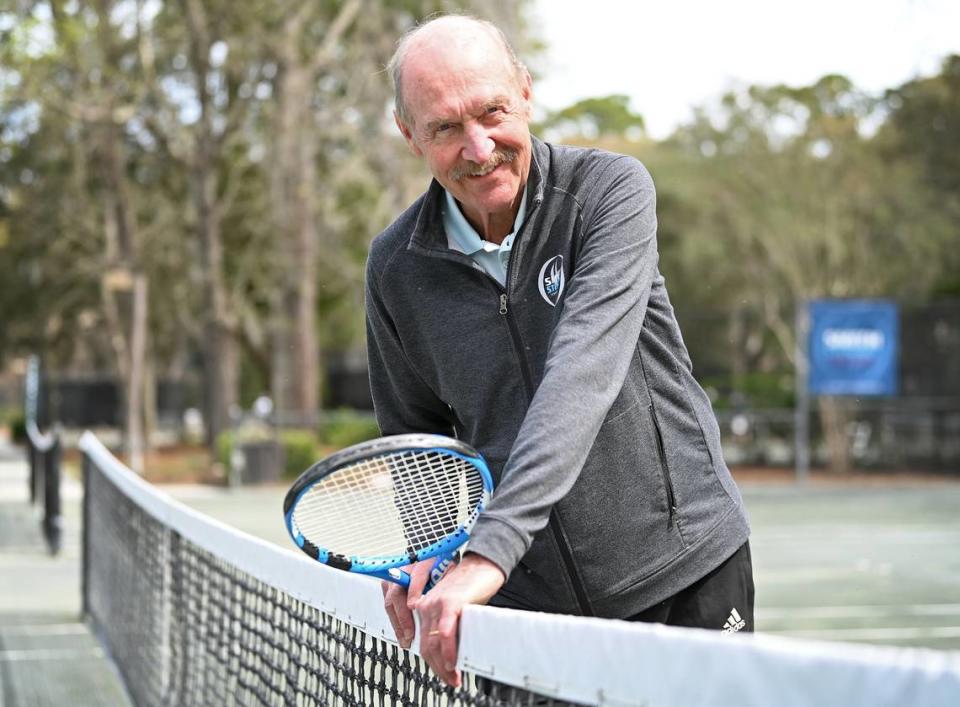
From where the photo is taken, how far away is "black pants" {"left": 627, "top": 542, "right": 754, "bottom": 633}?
9.29 feet

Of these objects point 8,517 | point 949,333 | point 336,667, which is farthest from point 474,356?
point 949,333

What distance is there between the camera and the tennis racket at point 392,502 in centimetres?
251

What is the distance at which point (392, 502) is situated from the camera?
277 centimetres

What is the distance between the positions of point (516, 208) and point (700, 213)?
116 feet

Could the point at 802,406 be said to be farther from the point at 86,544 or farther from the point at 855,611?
the point at 86,544

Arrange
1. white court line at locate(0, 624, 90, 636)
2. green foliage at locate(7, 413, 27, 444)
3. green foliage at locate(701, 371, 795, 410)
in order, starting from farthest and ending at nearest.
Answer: green foliage at locate(7, 413, 27, 444)
green foliage at locate(701, 371, 795, 410)
white court line at locate(0, 624, 90, 636)

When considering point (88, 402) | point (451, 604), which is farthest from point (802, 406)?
point (451, 604)

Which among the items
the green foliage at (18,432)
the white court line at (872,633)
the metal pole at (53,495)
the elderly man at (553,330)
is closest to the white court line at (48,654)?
the metal pole at (53,495)

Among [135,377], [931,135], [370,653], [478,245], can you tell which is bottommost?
[135,377]

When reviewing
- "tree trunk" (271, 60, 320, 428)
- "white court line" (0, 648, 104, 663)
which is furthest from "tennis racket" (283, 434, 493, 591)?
"tree trunk" (271, 60, 320, 428)

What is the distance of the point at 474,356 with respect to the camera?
2809 millimetres

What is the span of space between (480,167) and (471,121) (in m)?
0.11

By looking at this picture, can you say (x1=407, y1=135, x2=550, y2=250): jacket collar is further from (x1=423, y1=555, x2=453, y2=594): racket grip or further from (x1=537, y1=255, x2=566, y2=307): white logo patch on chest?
(x1=423, y1=555, x2=453, y2=594): racket grip

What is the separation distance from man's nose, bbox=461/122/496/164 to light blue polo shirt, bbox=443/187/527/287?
0.22m
